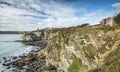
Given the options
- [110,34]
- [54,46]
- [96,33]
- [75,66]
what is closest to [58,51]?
[54,46]

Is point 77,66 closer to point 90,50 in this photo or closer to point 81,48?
point 81,48

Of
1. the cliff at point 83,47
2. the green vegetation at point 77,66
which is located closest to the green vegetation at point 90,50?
the cliff at point 83,47

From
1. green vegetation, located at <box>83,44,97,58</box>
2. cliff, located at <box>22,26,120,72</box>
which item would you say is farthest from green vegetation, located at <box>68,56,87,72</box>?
green vegetation, located at <box>83,44,97,58</box>

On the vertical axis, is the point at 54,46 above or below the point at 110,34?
below

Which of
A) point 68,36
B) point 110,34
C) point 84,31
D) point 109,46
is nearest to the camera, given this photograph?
point 109,46

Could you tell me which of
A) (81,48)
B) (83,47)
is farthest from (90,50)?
(81,48)

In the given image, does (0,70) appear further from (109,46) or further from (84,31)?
(109,46)

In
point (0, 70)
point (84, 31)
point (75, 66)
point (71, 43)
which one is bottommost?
point (0, 70)

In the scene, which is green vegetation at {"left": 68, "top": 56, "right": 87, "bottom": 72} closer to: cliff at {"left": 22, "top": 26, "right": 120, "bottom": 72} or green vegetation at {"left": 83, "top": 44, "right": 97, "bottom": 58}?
cliff at {"left": 22, "top": 26, "right": 120, "bottom": 72}
